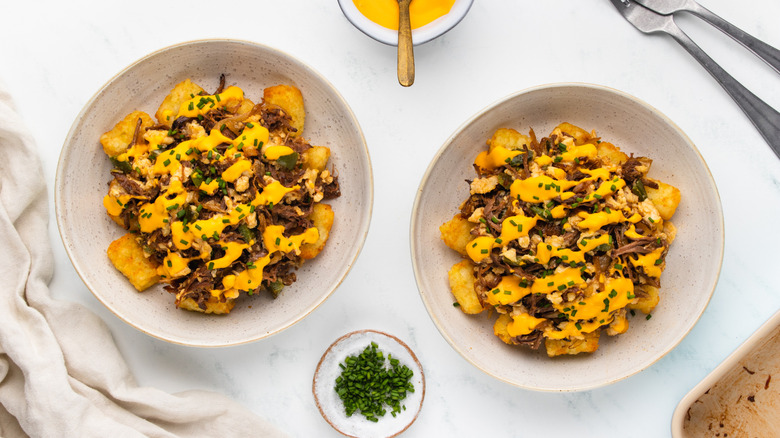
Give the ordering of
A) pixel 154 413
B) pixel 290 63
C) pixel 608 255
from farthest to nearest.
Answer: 1. pixel 154 413
2. pixel 290 63
3. pixel 608 255

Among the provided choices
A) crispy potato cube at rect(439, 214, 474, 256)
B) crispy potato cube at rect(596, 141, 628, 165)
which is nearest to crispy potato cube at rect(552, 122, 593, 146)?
crispy potato cube at rect(596, 141, 628, 165)

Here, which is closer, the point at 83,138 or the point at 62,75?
the point at 83,138

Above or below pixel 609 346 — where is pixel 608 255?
above

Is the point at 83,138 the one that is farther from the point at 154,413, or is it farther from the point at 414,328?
the point at 414,328

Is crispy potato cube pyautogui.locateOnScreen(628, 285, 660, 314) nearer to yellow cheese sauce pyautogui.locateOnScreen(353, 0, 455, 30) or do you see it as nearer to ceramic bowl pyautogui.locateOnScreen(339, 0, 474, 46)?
ceramic bowl pyautogui.locateOnScreen(339, 0, 474, 46)

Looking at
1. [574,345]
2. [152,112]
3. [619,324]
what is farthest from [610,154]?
[152,112]

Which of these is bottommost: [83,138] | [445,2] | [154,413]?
[154,413]

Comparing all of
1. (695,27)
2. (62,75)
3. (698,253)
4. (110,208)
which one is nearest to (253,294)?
(110,208)
